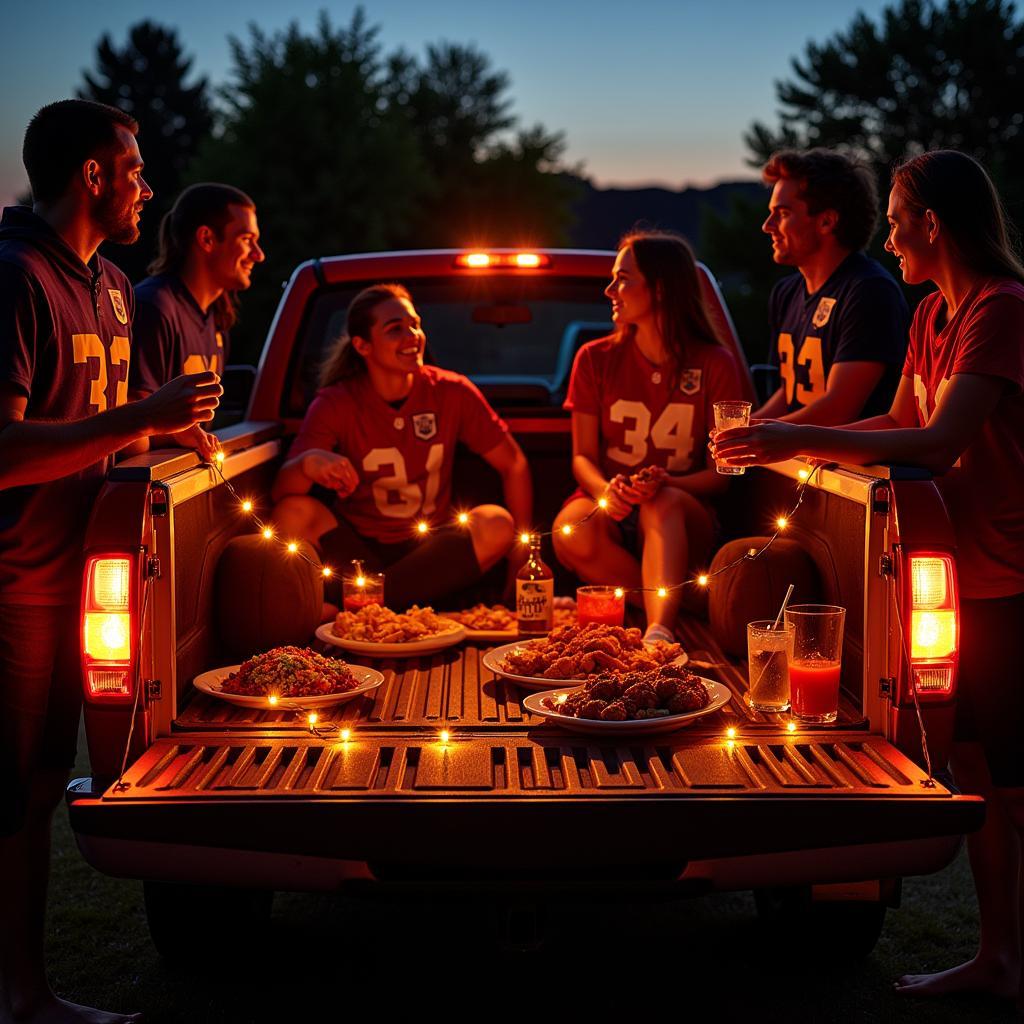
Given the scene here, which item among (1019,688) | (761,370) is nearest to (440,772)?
(1019,688)

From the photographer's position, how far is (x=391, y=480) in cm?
513

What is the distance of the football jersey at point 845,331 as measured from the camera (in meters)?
4.68

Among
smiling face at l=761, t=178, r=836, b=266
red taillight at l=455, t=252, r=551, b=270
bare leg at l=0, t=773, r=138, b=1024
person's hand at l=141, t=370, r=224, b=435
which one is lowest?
bare leg at l=0, t=773, r=138, b=1024

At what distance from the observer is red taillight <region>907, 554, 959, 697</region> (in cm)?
315

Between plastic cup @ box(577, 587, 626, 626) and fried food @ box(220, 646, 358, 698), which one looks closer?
fried food @ box(220, 646, 358, 698)

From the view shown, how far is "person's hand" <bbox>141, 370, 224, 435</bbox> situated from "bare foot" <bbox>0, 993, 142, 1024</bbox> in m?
1.52

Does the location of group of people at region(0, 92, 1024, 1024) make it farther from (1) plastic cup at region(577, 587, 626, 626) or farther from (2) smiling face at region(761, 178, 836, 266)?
(1) plastic cup at region(577, 587, 626, 626)

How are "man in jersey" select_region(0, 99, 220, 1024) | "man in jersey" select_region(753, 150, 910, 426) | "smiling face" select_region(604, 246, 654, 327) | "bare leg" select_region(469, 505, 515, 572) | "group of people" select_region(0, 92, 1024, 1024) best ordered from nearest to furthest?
"man in jersey" select_region(0, 99, 220, 1024)
"group of people" select_region(0, 92, 1024, 1024)
"man in jersey" select_region(753, 150, 910, 426)
"bare leg" select_region(469, 505, 515, 572)
"smiling face" select_region(604, 246, 654, 327)

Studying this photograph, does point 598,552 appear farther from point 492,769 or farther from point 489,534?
point 492,769

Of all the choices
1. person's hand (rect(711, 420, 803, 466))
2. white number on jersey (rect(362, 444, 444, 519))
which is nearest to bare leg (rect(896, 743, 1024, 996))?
person's hand (rect(711, 420, 803, 466))

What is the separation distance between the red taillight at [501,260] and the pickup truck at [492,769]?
6.05 feet

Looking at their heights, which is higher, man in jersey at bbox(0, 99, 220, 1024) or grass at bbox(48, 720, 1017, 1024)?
man in jersey at bbox(0, 99, 220, 1024)

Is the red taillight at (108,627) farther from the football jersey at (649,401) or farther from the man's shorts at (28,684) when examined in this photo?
the football jersey at (649,401)

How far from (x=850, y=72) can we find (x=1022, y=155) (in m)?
9.37
